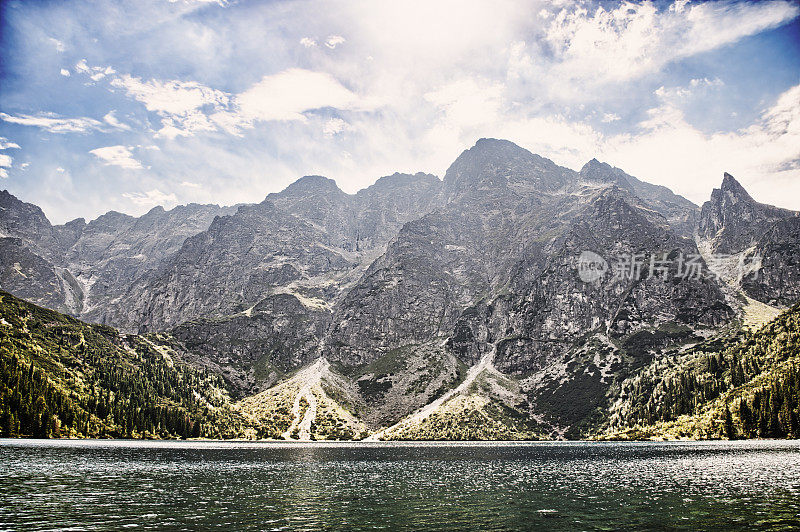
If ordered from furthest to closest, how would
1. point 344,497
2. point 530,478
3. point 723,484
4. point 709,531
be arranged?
point 530,478 < point 723,484 < point 344,497 < point 709,531

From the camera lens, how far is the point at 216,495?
7406cm

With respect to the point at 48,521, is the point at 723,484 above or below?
below

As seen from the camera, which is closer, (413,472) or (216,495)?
(216,495)

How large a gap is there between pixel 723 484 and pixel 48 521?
93.6 metres

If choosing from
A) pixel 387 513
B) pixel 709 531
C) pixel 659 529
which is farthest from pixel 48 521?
pixel 709 531

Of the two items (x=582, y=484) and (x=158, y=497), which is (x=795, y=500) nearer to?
(x=582, y=484)

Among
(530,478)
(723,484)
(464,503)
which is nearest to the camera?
(464,503)

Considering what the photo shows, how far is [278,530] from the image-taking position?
156 feet

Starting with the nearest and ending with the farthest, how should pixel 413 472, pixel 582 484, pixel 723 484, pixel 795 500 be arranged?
pixel 795 500 → pixel 723 484 → pixel 582 484 → pixel 413 472

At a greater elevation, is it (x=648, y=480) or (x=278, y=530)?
(x=278, y=530)

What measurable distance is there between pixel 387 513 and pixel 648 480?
193ft

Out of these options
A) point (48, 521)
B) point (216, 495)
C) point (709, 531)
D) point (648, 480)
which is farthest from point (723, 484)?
point (48, 521)

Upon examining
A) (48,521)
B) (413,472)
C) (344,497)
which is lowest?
(413,472)

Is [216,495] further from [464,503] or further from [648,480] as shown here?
[648,480]
